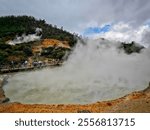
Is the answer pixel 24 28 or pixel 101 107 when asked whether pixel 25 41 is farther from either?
pixel 101 107

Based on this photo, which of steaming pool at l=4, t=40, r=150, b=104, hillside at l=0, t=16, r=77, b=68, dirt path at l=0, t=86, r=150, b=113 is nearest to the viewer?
dirt path at l=0, t=86, r=150, b=113

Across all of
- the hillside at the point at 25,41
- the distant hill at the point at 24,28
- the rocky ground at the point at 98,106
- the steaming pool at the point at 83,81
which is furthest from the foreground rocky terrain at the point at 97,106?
the distant hill at the point at 24,28

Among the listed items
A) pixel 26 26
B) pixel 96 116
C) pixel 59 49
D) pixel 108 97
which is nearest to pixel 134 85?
pixel 108 97

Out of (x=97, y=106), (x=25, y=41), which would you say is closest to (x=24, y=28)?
(x=25, y=41)

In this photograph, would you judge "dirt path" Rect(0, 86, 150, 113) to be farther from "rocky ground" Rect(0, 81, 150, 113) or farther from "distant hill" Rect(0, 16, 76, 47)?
"distant hill" Rect(0, 16, 76, 47)

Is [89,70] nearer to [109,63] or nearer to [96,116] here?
[109,63]

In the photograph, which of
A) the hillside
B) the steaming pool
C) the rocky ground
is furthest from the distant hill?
the rocky ground

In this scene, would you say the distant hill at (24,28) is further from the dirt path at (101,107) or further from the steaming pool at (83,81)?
the dirt path at (101,107)
